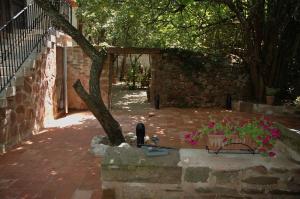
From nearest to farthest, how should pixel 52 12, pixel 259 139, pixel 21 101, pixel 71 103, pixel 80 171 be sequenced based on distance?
pixel 259 139 < pixel 80 171 < pixel 52 12 < pixel 21 101 < pixel 71 103

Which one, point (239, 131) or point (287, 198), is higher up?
point (239, 131)

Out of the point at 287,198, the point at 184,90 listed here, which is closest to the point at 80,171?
the point at 287,198

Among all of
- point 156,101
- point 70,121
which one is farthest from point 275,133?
point 156,101

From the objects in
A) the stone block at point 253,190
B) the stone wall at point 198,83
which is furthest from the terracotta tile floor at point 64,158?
the stone wall at point 198,83

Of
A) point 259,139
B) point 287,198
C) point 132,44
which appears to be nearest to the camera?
point 287,198

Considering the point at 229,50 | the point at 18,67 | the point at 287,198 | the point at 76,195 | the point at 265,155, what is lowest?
the point at 76,195

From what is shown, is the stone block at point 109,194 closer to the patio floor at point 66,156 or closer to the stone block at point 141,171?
the stone block at point 141,171

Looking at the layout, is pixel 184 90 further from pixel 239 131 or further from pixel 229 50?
pixel 239 131

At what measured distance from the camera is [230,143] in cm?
308

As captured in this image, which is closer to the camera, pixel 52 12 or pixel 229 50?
pixel 52 12

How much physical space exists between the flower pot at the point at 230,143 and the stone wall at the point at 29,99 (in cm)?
417

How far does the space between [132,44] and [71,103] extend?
6.04 metres

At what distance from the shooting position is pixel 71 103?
11242 millimetres

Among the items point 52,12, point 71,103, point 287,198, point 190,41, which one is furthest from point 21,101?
point 190,41
